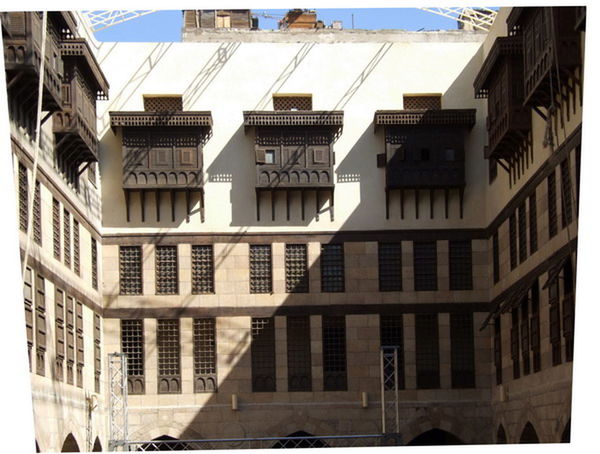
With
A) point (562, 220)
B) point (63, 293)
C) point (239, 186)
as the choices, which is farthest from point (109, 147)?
point (562, 220)

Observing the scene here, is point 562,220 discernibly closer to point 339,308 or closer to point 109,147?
point 339,308

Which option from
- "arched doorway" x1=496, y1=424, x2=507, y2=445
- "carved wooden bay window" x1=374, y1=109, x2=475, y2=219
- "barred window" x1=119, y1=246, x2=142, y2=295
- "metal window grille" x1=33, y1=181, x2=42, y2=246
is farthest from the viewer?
"carved wooden bay window" x1=374, y1=109, x2=475, y2=219

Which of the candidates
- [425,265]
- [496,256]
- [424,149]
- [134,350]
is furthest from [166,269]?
[496,256]

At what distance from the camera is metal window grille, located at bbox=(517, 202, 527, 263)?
119 feet

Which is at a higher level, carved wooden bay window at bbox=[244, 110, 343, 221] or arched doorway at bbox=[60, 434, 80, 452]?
carved wooden bay window at bbox=[244, 110, 343, 221]

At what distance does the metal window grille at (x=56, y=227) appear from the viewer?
34447mm

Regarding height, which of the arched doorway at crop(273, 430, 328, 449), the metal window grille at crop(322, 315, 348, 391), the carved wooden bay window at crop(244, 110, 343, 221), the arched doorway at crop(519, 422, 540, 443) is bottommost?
the arched doorway at crop(273, 430, 328, 449)

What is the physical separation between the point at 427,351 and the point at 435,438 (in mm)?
3130

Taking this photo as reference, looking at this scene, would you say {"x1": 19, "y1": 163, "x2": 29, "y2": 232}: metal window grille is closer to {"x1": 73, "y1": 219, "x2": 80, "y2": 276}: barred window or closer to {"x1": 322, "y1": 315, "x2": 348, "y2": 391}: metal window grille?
{"x1": 73, "y1": 219, "x2": 80, "y2": 276}: barred window

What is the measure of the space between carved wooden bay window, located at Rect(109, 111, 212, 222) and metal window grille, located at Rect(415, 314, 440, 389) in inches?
323

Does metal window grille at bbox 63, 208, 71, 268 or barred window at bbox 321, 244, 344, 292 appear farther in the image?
barred window at bbox 321, 244, 344, 292

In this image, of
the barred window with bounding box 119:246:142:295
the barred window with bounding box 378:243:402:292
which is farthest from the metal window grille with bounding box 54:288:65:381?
the barred window with bounding box 378:243:402:292

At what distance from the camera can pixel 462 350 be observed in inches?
1650

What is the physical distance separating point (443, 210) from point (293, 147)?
549 centimetres
